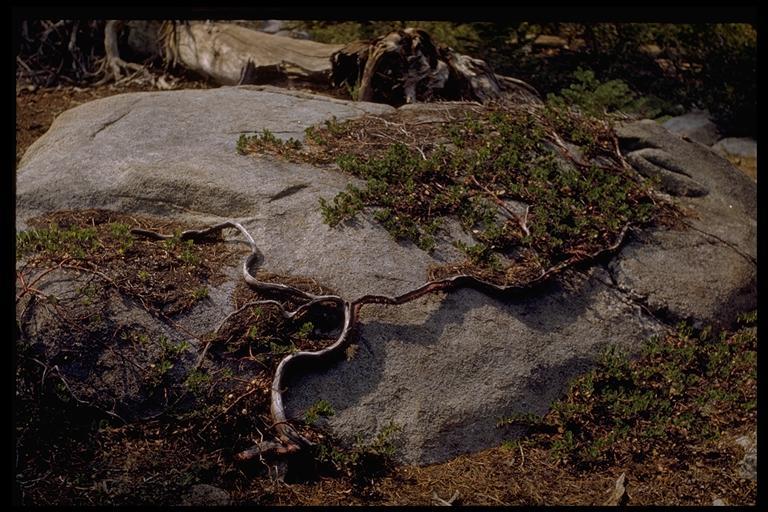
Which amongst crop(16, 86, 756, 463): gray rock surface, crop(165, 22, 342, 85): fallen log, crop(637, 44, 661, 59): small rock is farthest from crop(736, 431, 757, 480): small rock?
crop(637, 44, 661, 59): small rock

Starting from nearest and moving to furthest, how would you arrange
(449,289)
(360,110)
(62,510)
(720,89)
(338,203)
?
(62,510) → (449,289) → (338,203) → (360,110) → (720,89)

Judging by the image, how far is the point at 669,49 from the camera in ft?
41.3

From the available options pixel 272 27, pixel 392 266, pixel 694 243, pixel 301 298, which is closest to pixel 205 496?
pixel 301 298

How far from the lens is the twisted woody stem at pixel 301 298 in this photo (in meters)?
4.94

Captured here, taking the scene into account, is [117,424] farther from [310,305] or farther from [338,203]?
[338,203]

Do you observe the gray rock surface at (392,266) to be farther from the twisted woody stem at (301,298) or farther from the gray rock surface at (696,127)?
the gray rock surface at (696,127)

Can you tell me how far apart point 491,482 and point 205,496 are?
174cm

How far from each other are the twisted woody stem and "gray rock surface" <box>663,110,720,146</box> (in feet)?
19.5

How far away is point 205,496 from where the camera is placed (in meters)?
4.62

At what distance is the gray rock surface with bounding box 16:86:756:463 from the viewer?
17.7 feet

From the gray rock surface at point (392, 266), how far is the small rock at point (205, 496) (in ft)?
2.51

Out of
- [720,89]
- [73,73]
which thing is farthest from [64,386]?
[720,89]

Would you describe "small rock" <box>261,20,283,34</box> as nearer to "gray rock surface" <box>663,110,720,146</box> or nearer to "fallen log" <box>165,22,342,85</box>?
"fallen log" <box>165,22,342,85</box>

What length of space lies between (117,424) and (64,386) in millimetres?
395
